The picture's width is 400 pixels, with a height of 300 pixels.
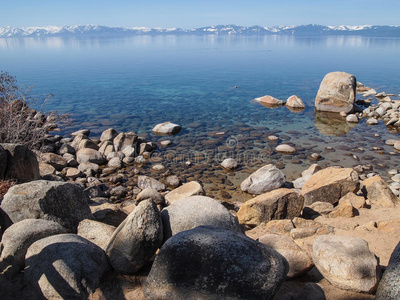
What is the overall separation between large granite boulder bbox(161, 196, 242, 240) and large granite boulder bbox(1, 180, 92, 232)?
1979 mm

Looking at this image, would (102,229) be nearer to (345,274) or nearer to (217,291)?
(217,291)

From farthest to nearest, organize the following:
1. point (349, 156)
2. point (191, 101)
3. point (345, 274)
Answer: point (191, 101), point (349, 156), point (345, 274)

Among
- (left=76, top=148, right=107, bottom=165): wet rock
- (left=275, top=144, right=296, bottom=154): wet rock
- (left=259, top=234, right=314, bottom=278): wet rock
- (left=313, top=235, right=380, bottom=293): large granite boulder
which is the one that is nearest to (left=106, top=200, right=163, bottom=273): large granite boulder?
(left=259, top=234, right=314, bottom=278): wet rock

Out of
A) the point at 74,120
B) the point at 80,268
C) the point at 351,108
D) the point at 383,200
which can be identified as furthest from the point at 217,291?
the point at 351,108

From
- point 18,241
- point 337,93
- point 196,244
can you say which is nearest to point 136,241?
point 196,244

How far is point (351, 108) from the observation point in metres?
24.4

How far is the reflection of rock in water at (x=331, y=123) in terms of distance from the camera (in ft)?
68.3

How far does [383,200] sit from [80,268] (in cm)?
886

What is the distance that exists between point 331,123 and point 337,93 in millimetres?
3727

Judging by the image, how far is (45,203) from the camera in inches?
240

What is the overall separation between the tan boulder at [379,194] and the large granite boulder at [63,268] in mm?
8422

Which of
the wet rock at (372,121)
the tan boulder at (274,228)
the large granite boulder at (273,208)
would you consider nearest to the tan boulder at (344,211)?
the large granite boulder at (273,208)

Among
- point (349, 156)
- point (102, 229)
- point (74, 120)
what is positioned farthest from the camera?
point (74, 120)

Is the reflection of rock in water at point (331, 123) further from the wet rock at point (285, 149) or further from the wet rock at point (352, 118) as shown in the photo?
the wet rock at point (285, 149)
